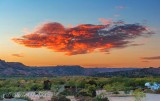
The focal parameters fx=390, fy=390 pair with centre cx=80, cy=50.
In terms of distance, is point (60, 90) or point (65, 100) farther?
point (60, 90)

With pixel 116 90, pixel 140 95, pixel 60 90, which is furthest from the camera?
pixel 116 90

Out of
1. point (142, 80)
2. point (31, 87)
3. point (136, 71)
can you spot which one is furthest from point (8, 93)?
point (136, 71)

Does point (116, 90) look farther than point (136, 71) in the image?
No

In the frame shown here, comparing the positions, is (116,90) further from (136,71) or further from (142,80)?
(136,71)

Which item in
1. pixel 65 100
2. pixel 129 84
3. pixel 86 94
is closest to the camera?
pixel 65 100

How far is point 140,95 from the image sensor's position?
30.3 meters

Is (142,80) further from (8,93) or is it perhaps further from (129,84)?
(8,93)

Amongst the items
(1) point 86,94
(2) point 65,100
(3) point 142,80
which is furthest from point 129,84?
(2) point 65,100

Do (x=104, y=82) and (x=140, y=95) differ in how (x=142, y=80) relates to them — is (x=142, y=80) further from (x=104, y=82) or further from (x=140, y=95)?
(x=140, y=95)

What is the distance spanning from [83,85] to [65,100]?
2434cm

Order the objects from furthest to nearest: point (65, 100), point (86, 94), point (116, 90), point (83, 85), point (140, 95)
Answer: point (83, 85), point (116, 90), point (86, 94), point (65, 100), point (140, 95)

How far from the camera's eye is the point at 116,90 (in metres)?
55.4

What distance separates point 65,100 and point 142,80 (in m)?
33.0

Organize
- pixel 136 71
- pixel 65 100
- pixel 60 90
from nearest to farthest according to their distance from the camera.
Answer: pixel 65 100 → pixel 60 90 → pixel 136 71
